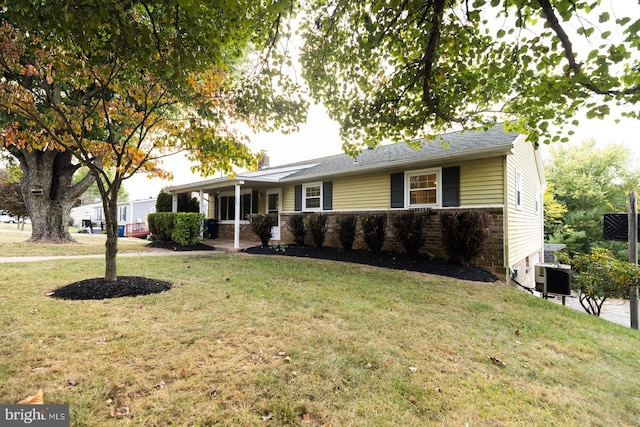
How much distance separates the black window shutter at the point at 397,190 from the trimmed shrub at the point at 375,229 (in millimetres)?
608

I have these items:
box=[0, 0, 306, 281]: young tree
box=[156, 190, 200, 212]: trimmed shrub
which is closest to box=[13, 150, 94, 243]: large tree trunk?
box=[156, 190, 200, 212]: trimmed shrub

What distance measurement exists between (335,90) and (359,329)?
181 inches

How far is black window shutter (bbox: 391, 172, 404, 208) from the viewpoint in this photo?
9.45 metres

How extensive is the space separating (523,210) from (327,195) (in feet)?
22.7

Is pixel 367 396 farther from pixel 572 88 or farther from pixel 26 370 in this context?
pixel 572 88

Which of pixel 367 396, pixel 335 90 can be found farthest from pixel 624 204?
pixel 367 396

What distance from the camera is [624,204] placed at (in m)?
21.3

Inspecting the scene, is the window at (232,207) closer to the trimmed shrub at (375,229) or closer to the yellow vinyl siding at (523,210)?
the trimmed shrub at (375,229)

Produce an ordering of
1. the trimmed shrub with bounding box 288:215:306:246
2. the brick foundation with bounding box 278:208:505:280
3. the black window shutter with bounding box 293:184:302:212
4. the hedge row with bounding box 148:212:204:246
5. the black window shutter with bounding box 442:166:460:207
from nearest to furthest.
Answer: the brick foundation with bounding box 278:208:505:280
the black window shutter with bounding box 442:166:460:207
the trimmed shrub with bounding box 288:215:306:246
the hedge row with bounding box 148:212:204:246
the black window shutter with bounding box 293:184:302:212

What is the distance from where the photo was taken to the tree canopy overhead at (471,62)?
358cm

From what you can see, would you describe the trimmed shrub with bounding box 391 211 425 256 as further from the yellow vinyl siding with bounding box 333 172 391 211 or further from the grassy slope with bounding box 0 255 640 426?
the grassy slope with bounding box 0 255 640 426

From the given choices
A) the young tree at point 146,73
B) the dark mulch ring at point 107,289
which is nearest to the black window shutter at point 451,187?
the young tree at point 146,73

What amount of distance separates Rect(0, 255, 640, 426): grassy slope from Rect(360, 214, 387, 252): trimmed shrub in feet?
13.6

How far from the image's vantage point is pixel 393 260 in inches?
338
